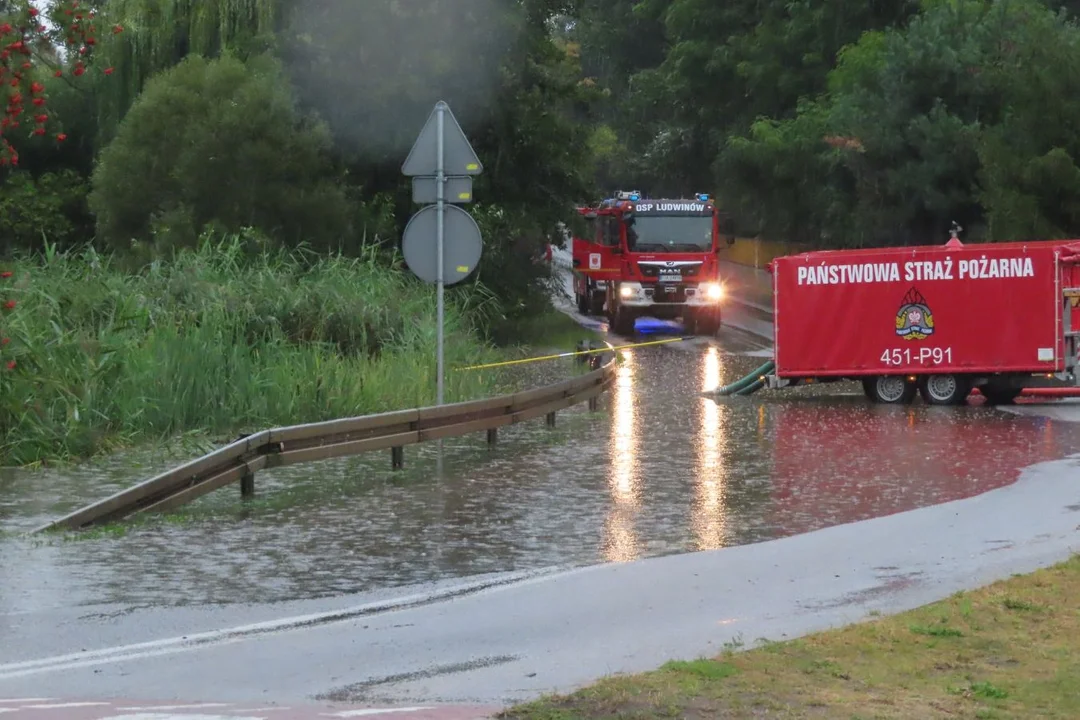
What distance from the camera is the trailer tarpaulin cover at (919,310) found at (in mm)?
23094

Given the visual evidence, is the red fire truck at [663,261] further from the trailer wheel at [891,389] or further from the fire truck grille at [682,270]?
the trailer wheel at [891,389]

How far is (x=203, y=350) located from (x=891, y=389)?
10.6 meters

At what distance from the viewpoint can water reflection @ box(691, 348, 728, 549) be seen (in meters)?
12.0

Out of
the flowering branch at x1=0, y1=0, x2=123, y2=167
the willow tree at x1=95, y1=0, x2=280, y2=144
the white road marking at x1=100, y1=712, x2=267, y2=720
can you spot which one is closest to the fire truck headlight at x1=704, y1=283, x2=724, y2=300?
the willow tree at x1=95, y1=0, x2=280, y2=144

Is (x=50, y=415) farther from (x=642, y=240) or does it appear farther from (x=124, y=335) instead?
(x=642, y=240)

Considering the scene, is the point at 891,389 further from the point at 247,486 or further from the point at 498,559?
the point at 498,559

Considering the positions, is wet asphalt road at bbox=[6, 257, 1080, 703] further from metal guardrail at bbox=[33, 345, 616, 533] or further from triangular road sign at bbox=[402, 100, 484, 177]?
triangular road sign at bbox=[402, 100, 484, 177]

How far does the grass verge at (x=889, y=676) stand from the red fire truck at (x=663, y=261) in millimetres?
28833

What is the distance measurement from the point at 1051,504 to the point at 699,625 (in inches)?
217

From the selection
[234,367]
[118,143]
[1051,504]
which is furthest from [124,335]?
[118,143]

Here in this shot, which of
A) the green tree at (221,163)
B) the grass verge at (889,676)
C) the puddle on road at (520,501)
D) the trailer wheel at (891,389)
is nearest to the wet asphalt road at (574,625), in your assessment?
the grass verge at (889,676)

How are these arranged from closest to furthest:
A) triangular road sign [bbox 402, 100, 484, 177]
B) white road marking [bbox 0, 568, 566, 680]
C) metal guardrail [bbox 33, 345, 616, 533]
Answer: white road marking [bbox 0, 568, 566, 680], metal guardrail [bbox 33, 345, 616, 533], triangular road sign [bbox 402, 100, 484, 177]

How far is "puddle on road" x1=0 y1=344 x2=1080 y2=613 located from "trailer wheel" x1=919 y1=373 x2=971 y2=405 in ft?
7.86

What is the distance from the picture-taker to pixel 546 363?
27.7 metres
